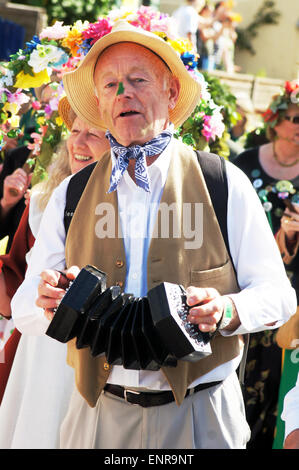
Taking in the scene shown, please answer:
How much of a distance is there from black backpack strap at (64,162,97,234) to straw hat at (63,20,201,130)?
39cm

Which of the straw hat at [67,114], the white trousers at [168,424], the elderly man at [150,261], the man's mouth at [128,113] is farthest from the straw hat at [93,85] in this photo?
the white trousers at [168,424]

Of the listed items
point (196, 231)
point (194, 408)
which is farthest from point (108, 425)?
point (196, 231)

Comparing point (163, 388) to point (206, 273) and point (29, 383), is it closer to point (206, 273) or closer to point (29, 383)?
point (206, 273)

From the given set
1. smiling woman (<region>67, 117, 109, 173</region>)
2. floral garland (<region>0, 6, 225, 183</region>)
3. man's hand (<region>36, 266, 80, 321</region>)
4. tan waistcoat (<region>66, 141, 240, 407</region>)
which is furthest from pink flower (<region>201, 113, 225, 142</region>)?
man's hand (<region>36, 266, 80, 321</region>)

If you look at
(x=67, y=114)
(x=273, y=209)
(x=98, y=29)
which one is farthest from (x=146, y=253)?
(x=273, y=209)

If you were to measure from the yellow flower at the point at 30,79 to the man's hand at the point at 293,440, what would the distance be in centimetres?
214

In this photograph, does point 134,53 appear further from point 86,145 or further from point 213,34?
point 213,34

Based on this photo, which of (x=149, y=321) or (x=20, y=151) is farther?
(x=20, y=151)

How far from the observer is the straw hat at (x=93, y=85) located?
2.44m

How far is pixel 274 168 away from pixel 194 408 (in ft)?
8.43

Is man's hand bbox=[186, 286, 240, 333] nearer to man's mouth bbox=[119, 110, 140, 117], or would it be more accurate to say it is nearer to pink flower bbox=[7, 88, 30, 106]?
man's mouth bbox=[119, 110, 140, 117]

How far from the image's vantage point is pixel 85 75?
108 inches

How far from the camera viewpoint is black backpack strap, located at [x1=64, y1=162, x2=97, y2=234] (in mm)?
2494

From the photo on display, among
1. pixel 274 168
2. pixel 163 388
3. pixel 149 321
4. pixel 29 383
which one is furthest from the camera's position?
pixel 274 168
